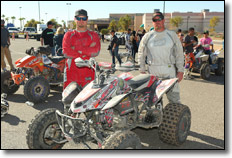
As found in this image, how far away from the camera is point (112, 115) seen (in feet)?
11.4

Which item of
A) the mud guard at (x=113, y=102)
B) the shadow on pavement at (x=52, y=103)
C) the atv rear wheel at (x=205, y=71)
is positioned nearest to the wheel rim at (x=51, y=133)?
the mud guard at (x=113, y=102)

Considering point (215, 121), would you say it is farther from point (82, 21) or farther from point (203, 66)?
point (203, 66)

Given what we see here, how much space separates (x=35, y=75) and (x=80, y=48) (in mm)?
3424

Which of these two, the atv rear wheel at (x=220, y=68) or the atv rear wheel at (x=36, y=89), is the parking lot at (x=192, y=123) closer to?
the atv rear wheel at (x=36, y=89)

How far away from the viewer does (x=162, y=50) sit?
4.43 meters

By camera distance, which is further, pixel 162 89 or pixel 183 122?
pixel 183 122

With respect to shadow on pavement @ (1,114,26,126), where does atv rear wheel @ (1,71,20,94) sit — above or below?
above

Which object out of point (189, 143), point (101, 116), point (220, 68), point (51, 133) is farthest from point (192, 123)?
point (220, 68)

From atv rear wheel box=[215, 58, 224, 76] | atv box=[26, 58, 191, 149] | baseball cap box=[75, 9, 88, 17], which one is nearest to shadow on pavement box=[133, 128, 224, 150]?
atv box=[26, 58, 191, 149]

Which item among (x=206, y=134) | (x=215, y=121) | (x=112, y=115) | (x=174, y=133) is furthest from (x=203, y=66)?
(x=112, y=115)

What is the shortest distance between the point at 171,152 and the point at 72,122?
1.58 metres

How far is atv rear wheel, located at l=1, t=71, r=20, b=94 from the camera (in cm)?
697

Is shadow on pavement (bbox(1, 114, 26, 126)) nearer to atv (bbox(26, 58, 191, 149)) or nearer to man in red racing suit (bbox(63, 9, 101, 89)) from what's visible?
man in red racing suit (bbox(63, 9, 101, 89))

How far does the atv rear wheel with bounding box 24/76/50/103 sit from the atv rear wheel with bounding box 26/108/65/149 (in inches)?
124
